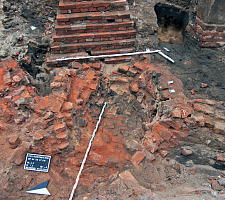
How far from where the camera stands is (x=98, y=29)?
4488 millimetres

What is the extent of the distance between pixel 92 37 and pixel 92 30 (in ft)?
0.51

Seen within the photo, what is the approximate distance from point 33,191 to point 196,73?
12.6 feet

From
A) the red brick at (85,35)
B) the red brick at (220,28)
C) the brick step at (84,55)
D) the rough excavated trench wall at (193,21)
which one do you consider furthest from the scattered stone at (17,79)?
the red brick at (220,28)

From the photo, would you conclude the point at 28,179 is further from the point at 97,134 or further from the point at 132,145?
the point at 132,145

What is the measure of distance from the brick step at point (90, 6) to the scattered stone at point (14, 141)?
9.26 feet

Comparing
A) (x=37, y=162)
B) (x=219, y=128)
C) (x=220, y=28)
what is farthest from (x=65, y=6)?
(x=219, y=128)

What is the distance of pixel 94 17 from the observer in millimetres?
4363

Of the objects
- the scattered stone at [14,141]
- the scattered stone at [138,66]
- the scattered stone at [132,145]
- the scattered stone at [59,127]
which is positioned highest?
the scattered stone at [138,66]

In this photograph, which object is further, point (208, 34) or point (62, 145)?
point (208, 34)

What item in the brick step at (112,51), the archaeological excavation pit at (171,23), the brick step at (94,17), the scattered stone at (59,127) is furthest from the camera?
the archaeological excavation pit at (171,23)

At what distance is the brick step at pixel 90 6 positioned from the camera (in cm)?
421

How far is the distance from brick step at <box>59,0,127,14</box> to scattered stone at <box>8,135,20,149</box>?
282 centimetres

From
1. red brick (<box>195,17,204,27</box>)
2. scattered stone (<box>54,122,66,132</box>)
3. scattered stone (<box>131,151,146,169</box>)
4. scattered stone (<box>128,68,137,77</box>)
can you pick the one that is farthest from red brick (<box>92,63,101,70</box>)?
red brick (<box>195,17,204,27</box>)

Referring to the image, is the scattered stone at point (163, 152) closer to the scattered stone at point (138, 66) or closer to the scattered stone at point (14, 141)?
the scattered stone at point (138, 66)
